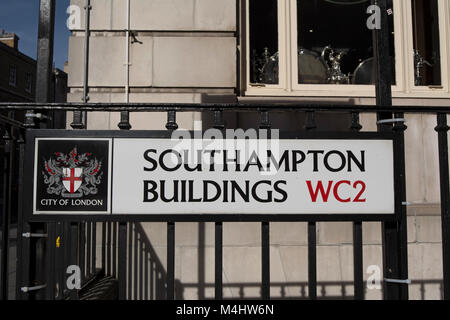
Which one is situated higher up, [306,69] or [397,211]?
[306,69]

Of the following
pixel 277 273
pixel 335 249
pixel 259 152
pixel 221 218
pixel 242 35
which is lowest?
pixel 277 273

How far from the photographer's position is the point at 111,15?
4477 millimetres

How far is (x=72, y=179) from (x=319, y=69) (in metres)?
3.79

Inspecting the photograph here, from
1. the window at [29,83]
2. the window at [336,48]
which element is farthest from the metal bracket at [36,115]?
the window at [29,83]

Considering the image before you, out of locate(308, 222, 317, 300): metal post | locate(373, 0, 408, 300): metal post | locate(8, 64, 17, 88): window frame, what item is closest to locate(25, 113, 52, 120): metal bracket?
locate(308, 222, 317, 300): metal post

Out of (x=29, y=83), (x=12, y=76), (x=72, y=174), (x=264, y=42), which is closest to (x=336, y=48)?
(x=264, y=42)

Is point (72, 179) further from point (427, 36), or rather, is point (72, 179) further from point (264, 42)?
point (427, 36)

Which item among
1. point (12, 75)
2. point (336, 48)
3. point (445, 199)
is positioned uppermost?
point (12, 75)

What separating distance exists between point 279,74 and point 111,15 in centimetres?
228

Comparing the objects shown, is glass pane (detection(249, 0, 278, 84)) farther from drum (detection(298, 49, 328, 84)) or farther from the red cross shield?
the red cross shield

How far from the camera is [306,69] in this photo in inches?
197

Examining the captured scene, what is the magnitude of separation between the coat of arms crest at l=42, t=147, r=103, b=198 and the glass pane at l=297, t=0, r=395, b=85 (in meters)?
3.32
